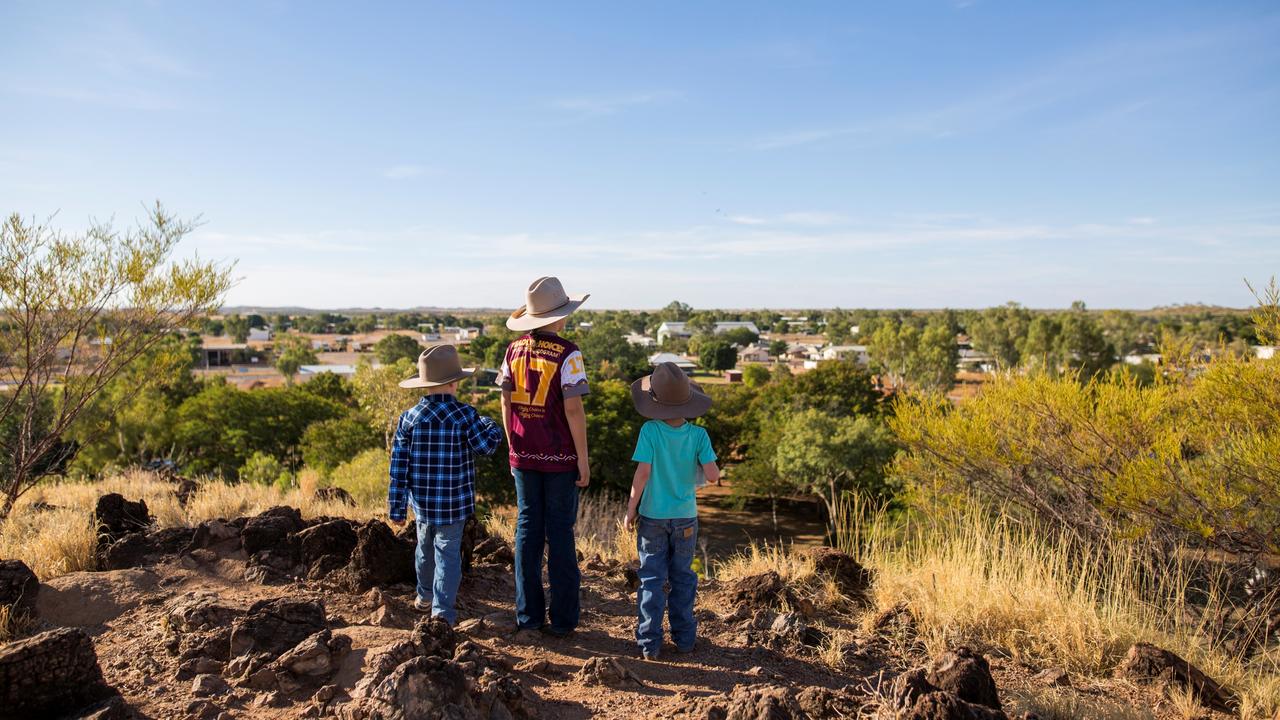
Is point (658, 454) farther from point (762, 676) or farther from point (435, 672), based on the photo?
point (435, 672)

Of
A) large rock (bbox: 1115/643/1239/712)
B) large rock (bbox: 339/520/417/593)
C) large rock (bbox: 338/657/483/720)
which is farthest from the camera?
large rock (bbox: 339/520/417/593)

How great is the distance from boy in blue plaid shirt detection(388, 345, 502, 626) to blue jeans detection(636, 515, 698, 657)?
0.95 meters

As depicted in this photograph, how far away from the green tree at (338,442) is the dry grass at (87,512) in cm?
1430

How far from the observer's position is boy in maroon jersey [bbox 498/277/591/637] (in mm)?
3664

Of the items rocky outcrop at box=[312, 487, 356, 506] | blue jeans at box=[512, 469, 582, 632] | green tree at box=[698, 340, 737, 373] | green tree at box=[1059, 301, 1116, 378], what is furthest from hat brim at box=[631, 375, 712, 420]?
green tree at box=[698, 340, 737, 373]

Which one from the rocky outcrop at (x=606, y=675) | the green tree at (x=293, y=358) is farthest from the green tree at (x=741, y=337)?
the rocky outcrop at (x=606, y=675)

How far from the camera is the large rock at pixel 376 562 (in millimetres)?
4375

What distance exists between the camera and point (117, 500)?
Answer: 5602mm

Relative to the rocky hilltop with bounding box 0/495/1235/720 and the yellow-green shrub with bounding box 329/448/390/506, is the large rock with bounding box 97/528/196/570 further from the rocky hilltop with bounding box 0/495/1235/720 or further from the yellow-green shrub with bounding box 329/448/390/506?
the yellow-green shrub with bounding box 329/448/390/506

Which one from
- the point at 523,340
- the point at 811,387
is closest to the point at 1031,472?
the point at 523,340

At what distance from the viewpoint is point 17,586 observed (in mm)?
3842

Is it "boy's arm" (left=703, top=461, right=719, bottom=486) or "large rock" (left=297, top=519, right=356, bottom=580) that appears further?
"large rock" (left=297, top=519, right=356, bottom=580)

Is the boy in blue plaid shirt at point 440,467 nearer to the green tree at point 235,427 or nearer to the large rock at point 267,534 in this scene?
the large rock at point 267,534

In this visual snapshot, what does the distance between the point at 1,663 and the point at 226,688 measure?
76 cm
